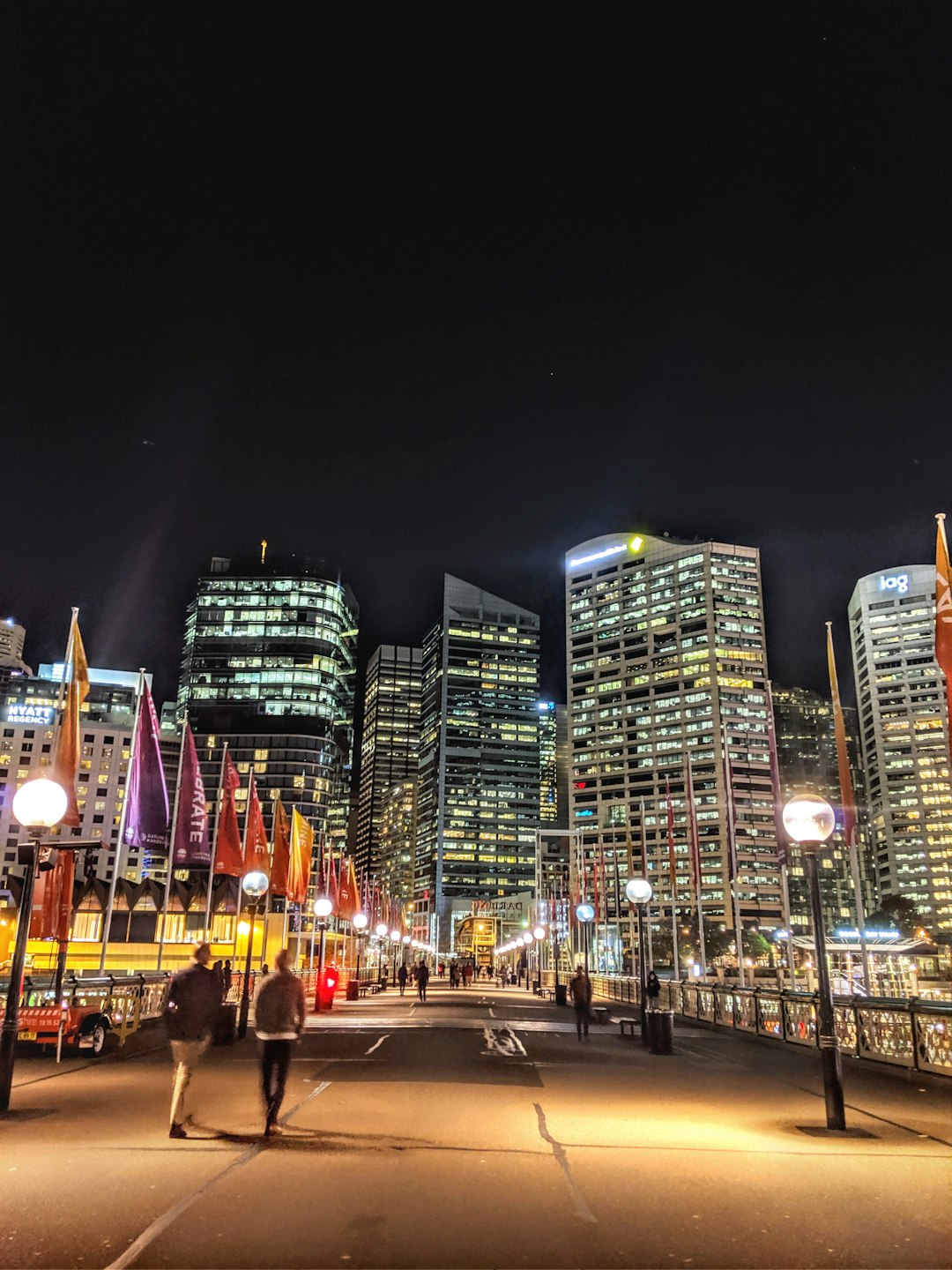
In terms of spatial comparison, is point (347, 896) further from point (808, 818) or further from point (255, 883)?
point (808, 818)

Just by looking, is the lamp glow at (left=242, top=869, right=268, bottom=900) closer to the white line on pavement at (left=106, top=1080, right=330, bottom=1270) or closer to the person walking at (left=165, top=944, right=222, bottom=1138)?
the person walking at (left=165, top=944, right=222, bottom=1138)

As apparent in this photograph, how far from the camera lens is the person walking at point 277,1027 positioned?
10258 mm

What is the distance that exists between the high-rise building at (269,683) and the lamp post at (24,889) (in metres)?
167

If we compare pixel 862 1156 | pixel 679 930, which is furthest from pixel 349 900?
pixel 679 930

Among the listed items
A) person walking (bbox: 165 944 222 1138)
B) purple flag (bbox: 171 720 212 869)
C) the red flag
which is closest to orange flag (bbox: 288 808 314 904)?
the red flag

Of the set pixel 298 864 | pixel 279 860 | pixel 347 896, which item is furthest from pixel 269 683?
pixel 279 860

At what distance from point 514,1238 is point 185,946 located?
75.9m

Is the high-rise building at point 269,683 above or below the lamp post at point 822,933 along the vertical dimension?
above

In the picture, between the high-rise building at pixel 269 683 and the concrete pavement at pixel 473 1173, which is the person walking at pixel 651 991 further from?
the high-rise building at pixel 269 683

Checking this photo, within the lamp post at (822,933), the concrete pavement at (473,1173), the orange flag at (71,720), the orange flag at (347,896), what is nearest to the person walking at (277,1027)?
the concrete pavement at (473,1173)

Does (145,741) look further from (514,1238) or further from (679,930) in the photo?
(679,930)

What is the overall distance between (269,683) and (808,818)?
184 m

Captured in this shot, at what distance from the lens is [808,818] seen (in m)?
12.9

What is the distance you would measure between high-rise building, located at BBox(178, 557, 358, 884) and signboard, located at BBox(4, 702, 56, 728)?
28.4m
